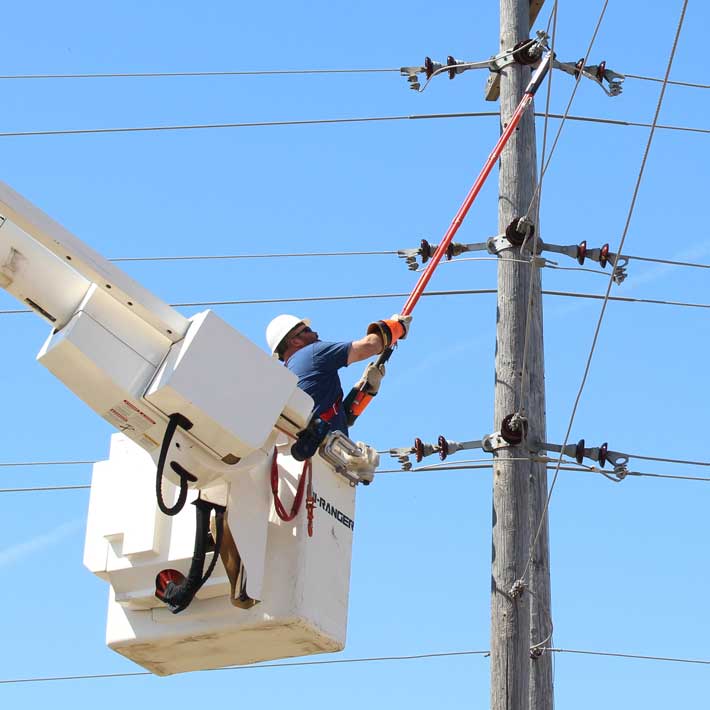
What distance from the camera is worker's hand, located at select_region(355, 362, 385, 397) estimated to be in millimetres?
7555

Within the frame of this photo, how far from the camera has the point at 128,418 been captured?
6238mm

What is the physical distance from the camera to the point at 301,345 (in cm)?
770

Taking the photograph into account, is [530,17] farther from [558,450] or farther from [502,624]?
[502,624]

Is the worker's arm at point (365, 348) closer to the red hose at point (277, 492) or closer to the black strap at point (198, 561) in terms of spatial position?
the red hose at point (277, 492)

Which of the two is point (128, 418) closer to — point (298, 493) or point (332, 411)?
point (298, 493)

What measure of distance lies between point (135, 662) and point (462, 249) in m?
2.73

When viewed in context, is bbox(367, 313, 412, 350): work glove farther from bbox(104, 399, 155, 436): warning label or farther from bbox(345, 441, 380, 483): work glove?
bbox(104, 399, 155, 436): warning label

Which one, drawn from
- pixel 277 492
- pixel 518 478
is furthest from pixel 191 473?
pixel 518 478

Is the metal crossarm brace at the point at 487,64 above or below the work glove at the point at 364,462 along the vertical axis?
above

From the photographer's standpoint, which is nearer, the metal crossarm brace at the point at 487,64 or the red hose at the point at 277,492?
the red hose at the point at 277,492

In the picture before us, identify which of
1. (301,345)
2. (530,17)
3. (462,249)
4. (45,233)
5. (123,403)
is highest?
(530,17)

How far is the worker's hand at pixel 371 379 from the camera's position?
297 inches

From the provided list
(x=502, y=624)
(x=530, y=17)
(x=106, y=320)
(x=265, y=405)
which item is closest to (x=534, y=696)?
(x=502, y=624)

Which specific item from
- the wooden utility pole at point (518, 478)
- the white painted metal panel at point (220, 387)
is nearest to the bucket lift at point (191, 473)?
the white painted metal panel at point (220, 387)
